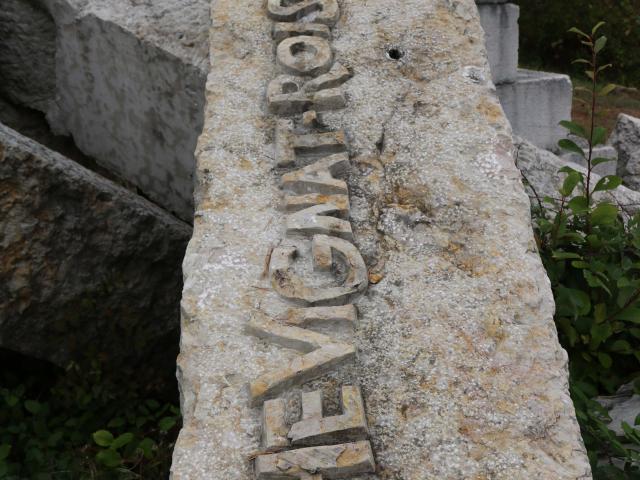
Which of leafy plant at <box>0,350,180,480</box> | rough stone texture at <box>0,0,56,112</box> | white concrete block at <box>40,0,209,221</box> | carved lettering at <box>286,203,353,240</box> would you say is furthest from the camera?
rough stone texture at <box>0,0,56,112</box>

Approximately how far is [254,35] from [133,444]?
4.03ft

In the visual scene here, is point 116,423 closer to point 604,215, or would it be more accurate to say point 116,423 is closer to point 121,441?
point 121,441

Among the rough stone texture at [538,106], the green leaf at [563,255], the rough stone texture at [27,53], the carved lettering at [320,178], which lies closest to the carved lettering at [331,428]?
the carved lettering at [320,178]

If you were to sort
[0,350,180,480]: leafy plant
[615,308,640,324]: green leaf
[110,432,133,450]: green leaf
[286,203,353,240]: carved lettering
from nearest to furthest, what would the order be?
[286,203,353,240]: carved lettering
[615,308,640,324]: green leaf
[110,432,133,450]: green leaf
[0,350,180,480]: leafy plant

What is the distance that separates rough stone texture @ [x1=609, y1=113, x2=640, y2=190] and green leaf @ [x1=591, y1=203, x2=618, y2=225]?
6.19 ft

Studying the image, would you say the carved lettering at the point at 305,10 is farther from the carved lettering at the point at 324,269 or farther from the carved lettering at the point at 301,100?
the carved lettering at the point at 324,269

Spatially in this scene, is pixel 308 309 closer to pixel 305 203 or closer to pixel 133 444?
pixel 305 203

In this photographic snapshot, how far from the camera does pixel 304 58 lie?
7.60 ft

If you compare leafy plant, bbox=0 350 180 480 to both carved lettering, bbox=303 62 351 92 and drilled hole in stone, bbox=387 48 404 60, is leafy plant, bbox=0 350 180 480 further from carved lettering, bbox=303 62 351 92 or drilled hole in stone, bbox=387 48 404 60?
drilled hole in stone, bbox=387 48 404 60

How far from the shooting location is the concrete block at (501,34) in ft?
12.9

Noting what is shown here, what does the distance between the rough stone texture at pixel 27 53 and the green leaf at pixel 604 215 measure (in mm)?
2177

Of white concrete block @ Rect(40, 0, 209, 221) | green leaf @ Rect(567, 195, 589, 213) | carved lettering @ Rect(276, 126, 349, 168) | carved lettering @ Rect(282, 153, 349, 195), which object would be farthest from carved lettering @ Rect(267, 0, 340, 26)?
green leaf @ Rect(567, 195, 589, 213)

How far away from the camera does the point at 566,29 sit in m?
7.16

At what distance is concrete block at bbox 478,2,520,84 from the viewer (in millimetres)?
3920
